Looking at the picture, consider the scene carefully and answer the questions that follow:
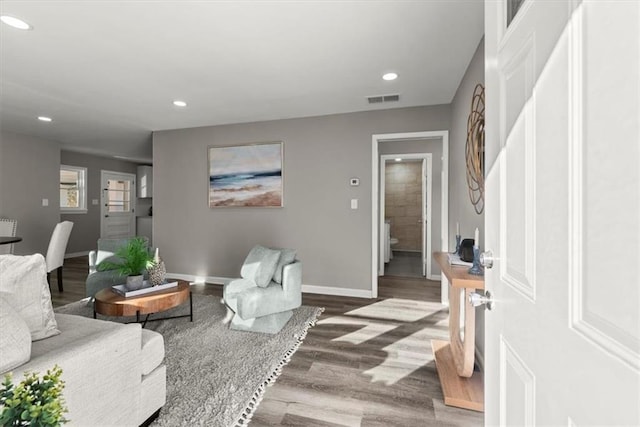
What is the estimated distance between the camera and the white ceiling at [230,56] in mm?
1889

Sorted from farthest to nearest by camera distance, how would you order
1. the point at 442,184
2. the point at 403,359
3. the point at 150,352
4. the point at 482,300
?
the point at 442,184 → the point at 403,359 → the point at 150,352 → the point at 482,300

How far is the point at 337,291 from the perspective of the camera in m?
3.92

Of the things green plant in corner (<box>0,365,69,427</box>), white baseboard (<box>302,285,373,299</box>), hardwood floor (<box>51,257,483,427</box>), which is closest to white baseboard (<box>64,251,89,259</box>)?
hardwood floor (<box>51,257,483,427</box>)

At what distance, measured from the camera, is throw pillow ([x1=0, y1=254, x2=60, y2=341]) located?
4.45 feet

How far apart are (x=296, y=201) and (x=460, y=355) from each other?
268 cm

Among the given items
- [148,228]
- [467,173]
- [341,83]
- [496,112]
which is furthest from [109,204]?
[496,112]

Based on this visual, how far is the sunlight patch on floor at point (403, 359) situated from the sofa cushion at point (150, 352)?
52.9 inches

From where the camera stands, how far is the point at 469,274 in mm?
1817

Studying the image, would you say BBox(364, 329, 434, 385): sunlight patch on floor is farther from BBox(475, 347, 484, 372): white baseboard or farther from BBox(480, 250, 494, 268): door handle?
BBox(480, 250, 494, 268): door handle

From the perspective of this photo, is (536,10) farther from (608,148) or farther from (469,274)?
(469,274)

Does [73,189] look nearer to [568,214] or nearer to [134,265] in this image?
[134,265]

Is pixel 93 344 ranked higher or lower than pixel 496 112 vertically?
lower

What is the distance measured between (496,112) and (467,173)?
1.81m

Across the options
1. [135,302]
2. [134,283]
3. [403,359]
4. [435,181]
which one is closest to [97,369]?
[135,302]
